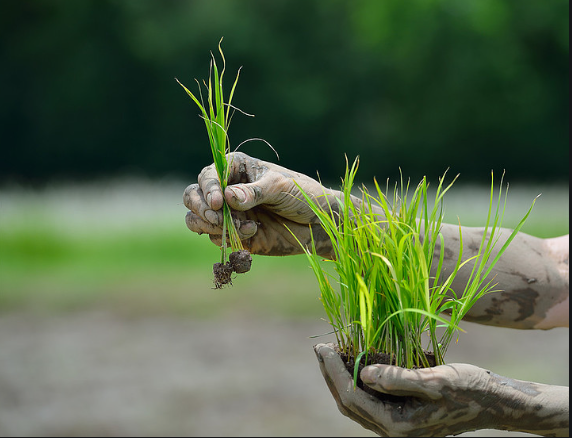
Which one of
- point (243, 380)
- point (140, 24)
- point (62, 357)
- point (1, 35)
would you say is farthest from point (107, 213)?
point (1, 35)

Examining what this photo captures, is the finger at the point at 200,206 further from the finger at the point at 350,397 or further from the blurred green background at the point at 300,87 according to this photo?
the blurred green background at the point at 300,87

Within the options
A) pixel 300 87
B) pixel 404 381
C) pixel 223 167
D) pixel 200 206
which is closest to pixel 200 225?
pixel 200 206

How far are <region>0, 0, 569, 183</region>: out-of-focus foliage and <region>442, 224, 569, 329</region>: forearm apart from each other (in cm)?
904

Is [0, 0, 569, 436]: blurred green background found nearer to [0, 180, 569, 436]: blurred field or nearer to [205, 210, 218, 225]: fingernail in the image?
[0, 180, 569, 436]: blurred field

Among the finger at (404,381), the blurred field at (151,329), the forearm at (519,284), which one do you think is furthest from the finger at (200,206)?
the blurred field at (151,329)

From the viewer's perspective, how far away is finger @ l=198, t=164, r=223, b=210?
1.55m

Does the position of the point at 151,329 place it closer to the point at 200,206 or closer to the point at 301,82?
the point at 200,206

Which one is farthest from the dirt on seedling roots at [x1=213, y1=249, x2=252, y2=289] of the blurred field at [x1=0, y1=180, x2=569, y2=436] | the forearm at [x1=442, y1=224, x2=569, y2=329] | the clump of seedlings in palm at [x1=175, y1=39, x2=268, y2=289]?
the blurred field at [x1=0, y1=180, x2=569, y2=436]

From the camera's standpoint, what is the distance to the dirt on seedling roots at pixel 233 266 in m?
1.63

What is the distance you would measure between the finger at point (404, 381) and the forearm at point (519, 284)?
0.56 meters

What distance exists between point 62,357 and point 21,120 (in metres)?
8.18

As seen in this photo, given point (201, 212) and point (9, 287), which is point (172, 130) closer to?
point (9, 287)

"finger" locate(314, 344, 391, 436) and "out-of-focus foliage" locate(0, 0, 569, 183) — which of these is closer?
"finger" locate(314, 344, 391, 436)

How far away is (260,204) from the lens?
1720 mm
